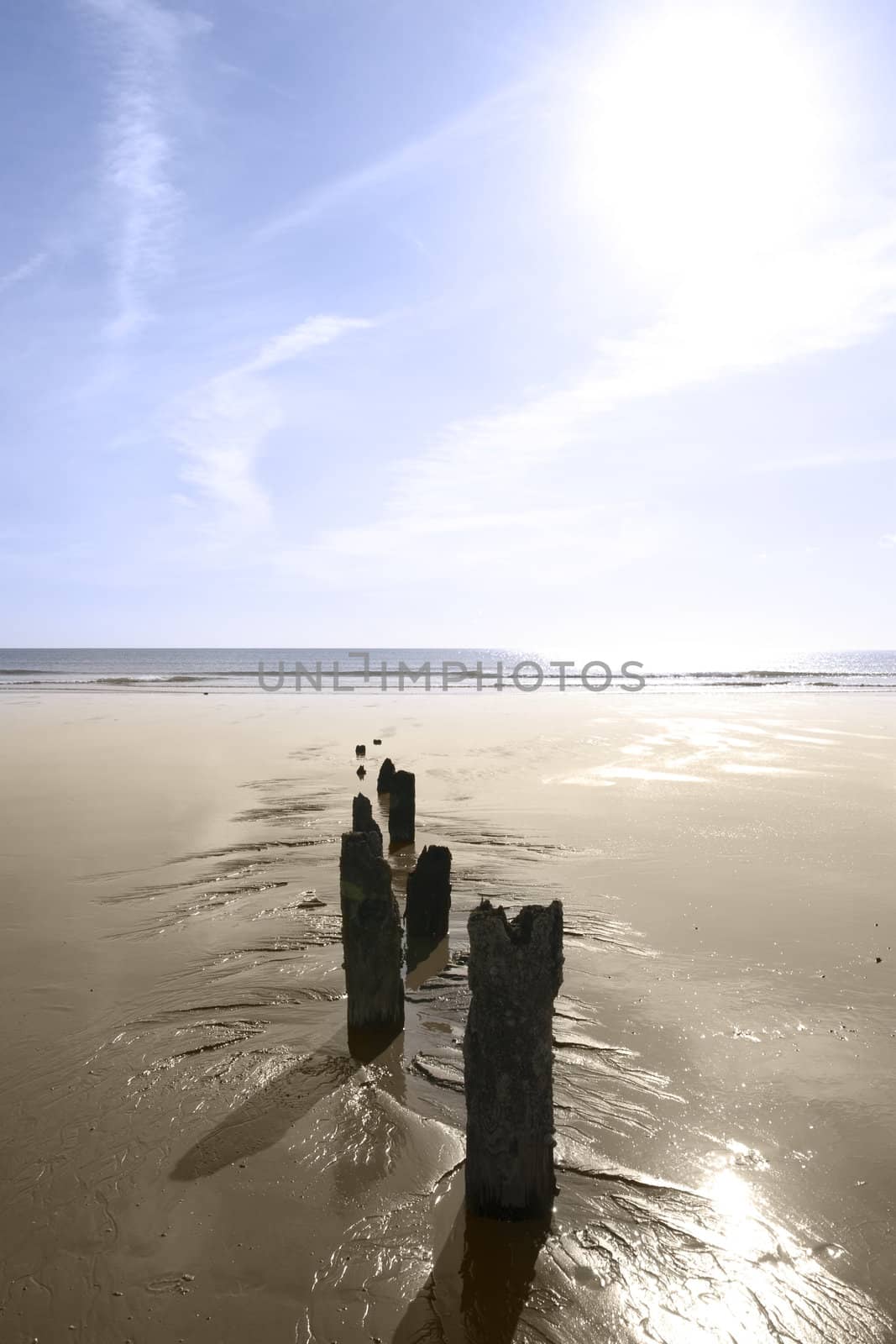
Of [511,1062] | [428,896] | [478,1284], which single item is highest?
[511,1062]

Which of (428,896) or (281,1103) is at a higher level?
(428,896)

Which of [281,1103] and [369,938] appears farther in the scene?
[369,938]

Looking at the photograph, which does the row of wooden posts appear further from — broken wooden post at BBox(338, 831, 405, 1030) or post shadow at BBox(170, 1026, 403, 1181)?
broken wooden post at BBox(338, 831, 405, 1030)

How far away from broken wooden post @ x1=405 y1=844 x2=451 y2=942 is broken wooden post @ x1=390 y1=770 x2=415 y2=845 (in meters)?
3.93

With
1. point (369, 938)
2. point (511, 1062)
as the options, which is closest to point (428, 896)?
point (369, 938)

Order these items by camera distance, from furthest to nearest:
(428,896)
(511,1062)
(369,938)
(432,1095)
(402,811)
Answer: (402,811) → (428,896) → (369,938) → (432,1095) → (511,1062)

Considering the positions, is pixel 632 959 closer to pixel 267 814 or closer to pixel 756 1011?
pixel 756 1011

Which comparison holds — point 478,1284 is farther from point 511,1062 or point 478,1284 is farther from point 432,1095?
point 432,1095

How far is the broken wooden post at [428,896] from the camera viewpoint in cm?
771

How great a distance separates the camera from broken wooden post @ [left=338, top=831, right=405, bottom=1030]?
5879 millimetres

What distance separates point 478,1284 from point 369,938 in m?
2.51

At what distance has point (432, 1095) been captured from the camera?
5176 mm

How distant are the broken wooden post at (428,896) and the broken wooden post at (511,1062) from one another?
347 centimetres

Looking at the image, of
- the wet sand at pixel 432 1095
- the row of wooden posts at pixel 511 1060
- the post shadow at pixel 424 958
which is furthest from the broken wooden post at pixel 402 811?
the row of wooden posts at pixel 511 1060
